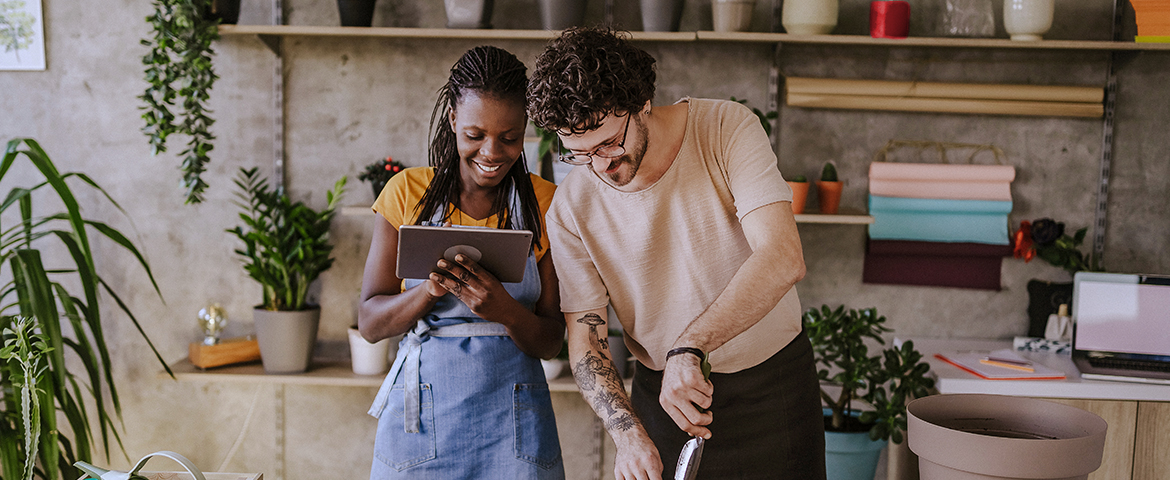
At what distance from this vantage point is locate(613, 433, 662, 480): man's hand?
1.13m

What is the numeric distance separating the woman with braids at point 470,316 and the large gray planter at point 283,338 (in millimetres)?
1040

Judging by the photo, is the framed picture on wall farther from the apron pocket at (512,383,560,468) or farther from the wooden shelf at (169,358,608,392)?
the apron pocket at (512,383,560,468)

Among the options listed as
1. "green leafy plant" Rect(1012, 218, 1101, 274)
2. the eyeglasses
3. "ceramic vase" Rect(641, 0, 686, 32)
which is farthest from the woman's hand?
"green leafy plant" Rect(1012, 218, 1101, 274)

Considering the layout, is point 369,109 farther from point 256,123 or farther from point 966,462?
point 966,462

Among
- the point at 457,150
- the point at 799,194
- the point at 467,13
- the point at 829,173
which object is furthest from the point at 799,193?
the point at 457,150

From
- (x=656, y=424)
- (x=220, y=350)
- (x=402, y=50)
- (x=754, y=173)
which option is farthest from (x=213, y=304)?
(x=754, y=173)

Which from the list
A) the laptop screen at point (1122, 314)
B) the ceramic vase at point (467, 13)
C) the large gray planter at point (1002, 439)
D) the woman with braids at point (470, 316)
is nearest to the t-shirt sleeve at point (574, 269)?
the woman with braids at point (470, 316)

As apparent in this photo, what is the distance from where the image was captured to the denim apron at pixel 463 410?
1.38 m

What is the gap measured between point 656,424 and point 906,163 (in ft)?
5.12

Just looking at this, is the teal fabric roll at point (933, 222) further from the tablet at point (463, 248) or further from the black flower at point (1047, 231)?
the tablet at point (463, 248)

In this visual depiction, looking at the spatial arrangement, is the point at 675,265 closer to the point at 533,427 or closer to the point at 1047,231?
the point at 533,427

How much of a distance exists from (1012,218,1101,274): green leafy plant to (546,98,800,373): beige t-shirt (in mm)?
1571

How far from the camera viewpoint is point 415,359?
1430mm

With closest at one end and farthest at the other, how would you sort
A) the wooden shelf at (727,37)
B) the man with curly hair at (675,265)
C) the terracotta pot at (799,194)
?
the man with curly hair at (675,265), the wooden shelf at (727,37), the terracotta pot at (799,194)
